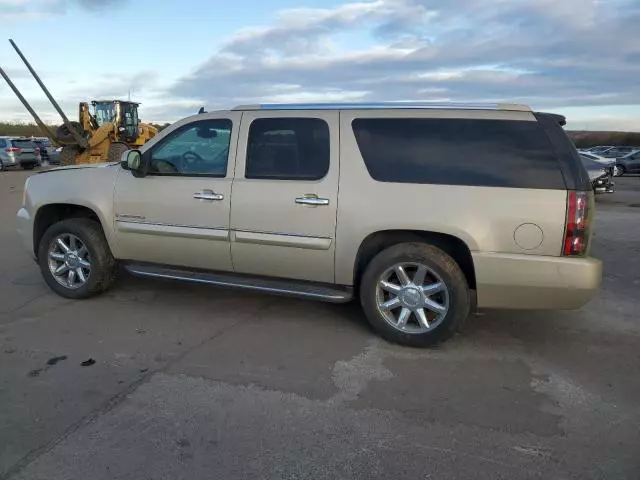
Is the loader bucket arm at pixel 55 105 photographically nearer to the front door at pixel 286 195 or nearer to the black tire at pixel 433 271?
the front door at pixel 286 195

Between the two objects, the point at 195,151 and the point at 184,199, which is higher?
the point at 195,151

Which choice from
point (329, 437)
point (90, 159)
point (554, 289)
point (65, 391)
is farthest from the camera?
point (90, 159)

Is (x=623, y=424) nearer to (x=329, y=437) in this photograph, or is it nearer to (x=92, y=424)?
(x=329, y=437)

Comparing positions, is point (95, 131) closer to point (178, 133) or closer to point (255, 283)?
point (178, 133)

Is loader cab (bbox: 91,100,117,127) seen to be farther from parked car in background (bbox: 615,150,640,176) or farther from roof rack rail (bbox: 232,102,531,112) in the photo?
parked car in background (bbox: 615,150,640,176)

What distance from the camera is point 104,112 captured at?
79.3ft

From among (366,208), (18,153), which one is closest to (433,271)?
(366,208)

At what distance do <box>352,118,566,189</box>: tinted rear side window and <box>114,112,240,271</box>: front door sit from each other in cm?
132

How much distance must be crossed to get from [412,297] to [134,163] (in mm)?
2832

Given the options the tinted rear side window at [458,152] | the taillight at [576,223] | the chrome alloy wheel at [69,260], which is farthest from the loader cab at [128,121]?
the taillight at [576,223]

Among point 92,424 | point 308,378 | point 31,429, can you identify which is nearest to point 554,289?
point 308,378

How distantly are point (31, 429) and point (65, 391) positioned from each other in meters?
0.50

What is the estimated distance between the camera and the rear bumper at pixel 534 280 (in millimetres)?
4250

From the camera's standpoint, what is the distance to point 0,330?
5.01 m
